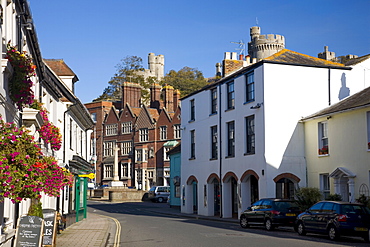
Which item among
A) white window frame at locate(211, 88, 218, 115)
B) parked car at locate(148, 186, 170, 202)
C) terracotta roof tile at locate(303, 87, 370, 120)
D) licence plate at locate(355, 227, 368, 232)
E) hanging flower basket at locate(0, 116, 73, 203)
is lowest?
parked car at locate(148, 186, 170, 202)

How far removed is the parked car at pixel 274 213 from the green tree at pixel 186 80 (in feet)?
293

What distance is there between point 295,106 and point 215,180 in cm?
979

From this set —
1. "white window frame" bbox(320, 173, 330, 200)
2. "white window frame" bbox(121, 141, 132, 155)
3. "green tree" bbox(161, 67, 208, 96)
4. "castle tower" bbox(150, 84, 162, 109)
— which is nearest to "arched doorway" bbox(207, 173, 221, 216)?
"white window frame" bbox(320, 173, 330, 200)

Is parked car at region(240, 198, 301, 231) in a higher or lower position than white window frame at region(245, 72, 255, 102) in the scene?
lower

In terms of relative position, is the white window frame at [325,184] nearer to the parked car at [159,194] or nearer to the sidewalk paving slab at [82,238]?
the sidewalk paving slab at [82,238]

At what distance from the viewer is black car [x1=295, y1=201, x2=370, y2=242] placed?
18938mm

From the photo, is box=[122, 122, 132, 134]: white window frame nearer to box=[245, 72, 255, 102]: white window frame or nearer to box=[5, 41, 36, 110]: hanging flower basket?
box=[245, 72, 255, 102]: white window frame

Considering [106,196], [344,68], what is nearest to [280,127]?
[344,68]

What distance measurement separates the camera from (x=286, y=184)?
3148 cm

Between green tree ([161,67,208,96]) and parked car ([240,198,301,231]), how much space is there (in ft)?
293

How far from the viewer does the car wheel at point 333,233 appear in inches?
756

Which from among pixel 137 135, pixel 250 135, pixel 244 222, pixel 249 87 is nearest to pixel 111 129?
pixel 137 135

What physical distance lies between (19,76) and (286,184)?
A: 20.7 metres

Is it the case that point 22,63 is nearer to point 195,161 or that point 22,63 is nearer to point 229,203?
point 229,203
